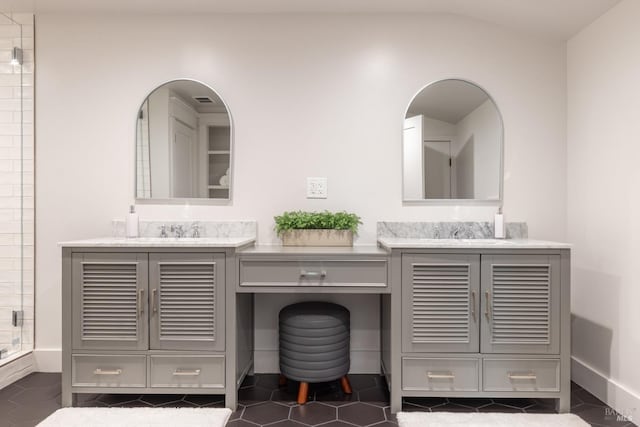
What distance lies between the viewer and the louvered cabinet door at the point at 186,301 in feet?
6.50

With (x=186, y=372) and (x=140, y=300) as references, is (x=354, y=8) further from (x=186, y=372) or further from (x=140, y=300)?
(x=186, y=372)

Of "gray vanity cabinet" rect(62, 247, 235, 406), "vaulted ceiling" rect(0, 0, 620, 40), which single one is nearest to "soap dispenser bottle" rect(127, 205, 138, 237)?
"gray vanity cabinet" rect(62, 247, 235, 406)

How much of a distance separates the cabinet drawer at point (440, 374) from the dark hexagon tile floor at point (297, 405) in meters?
0.14

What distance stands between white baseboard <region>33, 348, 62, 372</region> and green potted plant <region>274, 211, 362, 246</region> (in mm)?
1624

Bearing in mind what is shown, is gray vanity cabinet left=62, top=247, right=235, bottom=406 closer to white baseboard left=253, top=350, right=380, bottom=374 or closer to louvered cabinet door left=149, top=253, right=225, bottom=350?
louvered cabinet door left=149, top=253, right=225, bottom=350

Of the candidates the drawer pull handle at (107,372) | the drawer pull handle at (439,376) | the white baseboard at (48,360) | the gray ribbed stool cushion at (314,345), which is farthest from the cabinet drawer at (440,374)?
the white baseboard at (48,360)

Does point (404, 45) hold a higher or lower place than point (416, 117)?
higher

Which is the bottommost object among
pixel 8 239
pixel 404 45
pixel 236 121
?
pixel 8 239

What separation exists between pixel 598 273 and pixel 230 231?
2112 millimetres

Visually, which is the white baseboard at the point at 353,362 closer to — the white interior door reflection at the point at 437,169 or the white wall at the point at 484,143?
the white interior door reflection at the point at 437,169

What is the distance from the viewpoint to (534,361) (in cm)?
195

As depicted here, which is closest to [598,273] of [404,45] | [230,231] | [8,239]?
[404,45]

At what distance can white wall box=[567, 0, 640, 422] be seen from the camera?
1.93 meters

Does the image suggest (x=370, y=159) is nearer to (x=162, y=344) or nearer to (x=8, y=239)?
(x=162, y=344)
